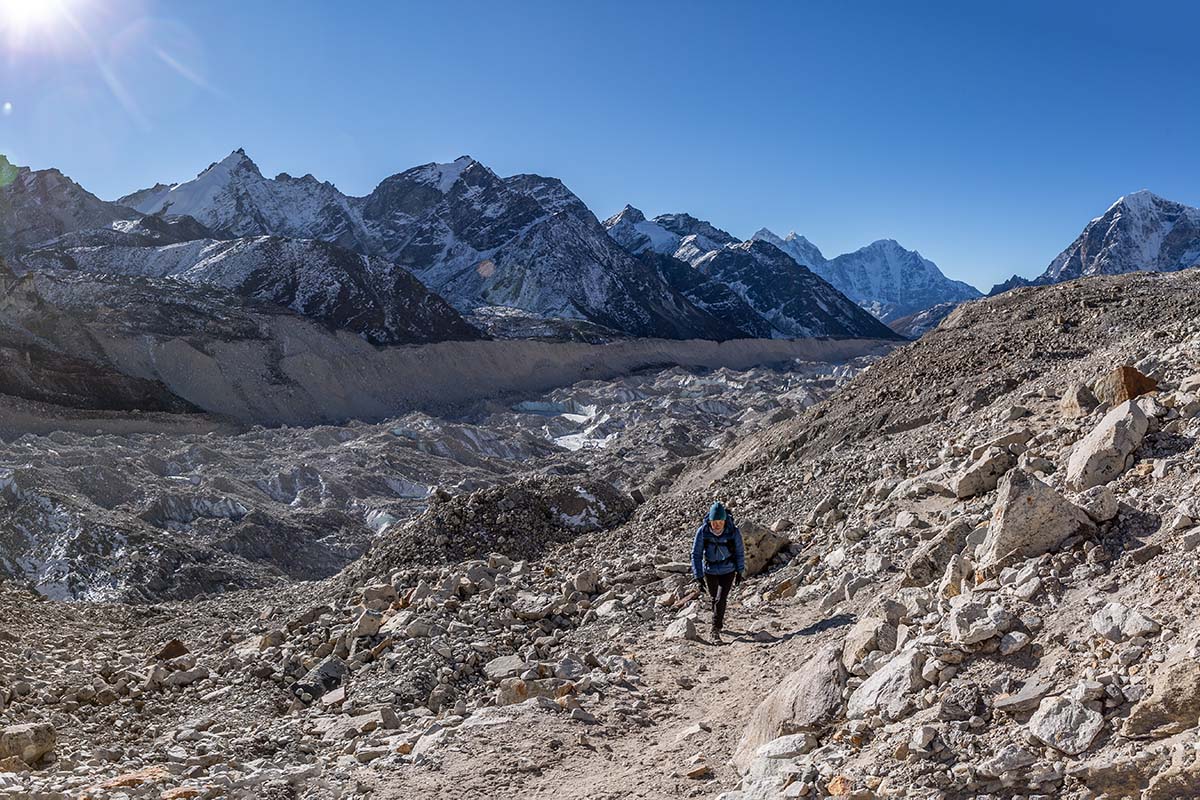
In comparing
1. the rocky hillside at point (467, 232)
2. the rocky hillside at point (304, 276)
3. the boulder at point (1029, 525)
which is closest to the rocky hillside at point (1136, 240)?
the rocky hillside at point (467, 232)

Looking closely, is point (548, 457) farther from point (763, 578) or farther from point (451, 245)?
point (451, 245)

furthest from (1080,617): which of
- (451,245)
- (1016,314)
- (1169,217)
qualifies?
(1169,217)

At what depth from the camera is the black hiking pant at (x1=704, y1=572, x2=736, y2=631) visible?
263 inches

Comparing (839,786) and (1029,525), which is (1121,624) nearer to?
(1029,525)

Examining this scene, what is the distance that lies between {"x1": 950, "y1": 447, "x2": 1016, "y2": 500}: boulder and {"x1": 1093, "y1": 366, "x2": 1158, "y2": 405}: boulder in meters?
0.97

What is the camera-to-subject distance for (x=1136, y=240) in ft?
454

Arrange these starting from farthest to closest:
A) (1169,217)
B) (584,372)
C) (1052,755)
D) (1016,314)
Answer: (1169,217) < (584,372) < (1016,314) < (1052,755)

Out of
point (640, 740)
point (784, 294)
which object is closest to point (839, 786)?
point (640, 740)

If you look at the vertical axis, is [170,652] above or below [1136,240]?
below

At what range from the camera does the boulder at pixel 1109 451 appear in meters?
5.43

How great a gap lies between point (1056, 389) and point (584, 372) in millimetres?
48861

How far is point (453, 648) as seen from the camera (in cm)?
701

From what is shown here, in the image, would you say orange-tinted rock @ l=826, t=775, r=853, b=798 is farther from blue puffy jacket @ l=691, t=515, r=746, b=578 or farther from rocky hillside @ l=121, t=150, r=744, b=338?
rocky hillside @ l=121, t=150, r=744, b=338

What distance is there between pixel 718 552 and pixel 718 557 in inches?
1.6
